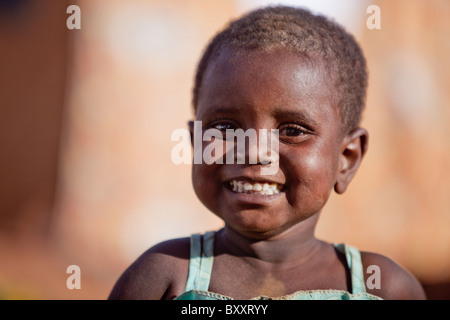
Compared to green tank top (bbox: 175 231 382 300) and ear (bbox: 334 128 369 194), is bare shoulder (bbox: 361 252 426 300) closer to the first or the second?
green tank top (bbox: 175 231 382 300)

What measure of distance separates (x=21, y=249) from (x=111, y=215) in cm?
125

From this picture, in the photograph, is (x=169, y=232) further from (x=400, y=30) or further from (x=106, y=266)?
(x=400, y=30)

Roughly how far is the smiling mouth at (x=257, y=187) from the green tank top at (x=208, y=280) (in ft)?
1.12

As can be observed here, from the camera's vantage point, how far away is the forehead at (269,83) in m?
1.61

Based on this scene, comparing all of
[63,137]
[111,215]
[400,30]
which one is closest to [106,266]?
[111,215]

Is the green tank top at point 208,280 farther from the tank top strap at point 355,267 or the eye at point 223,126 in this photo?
the eye at point 223,126

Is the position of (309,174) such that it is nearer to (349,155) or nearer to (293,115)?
(293,115)

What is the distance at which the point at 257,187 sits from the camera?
164 centimetres

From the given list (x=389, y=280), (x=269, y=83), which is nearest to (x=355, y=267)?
(x=389, y=280)

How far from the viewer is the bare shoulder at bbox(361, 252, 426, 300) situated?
73.3 inches

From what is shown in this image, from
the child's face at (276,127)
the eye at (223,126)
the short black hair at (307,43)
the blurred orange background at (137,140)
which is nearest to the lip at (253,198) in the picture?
the child's face at (276,127)
